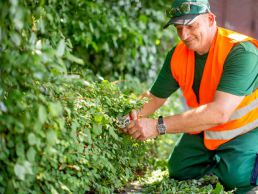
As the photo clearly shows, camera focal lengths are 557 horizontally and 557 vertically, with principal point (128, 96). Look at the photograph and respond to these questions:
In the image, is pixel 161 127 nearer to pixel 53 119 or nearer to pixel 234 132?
pixel 234 132

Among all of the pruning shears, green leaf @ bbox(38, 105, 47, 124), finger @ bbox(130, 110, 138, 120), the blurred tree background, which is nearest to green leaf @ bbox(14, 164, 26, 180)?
the blurred tree background

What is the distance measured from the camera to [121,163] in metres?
3.60

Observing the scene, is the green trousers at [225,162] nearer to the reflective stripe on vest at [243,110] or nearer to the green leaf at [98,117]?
the reflective stripe on vest at [243,110]

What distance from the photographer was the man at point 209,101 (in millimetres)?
3559

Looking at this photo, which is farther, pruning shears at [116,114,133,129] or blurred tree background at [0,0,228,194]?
pruning shears at [116,114,133,129]

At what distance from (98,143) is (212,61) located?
40.5 inches

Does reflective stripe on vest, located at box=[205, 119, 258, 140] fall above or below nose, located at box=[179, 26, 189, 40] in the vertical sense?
below

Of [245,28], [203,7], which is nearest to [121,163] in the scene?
[203,7]

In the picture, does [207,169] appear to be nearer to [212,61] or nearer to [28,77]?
[212,61]

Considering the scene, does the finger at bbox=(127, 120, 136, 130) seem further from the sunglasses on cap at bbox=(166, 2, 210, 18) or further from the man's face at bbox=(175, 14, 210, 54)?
the sunglasses on cap at bbox=(166, 2, 210, 18)

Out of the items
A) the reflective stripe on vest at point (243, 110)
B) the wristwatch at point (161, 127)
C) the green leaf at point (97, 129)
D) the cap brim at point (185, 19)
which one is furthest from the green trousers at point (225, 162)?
the green leaf at point (97, 129)

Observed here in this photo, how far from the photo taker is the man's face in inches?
145

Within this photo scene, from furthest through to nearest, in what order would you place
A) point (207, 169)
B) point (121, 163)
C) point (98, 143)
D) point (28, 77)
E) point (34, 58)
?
point (207, 169)
point (121, 163)
point (98, 143)
point (28, 77)
point (34, 58)

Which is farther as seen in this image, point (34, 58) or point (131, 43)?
point (131, 43)
